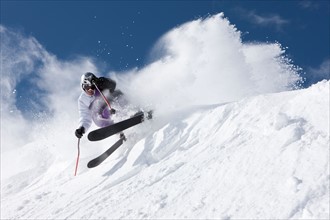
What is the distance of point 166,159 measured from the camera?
316 inches

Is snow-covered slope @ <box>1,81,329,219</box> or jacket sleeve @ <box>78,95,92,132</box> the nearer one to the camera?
snow-covered slope @ <box>1,81,329,219</box>

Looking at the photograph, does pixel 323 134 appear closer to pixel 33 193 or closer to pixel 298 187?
pixel 298 187

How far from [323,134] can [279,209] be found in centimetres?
162

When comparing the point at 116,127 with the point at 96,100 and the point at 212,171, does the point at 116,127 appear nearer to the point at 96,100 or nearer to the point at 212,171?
the point at 96,100

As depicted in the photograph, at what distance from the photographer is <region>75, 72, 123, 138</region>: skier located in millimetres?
10031

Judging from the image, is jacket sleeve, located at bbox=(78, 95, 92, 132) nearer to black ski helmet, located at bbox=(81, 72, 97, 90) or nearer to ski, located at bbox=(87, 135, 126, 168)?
black ski helmet, located at bbox=(81, 72, 97, 90)

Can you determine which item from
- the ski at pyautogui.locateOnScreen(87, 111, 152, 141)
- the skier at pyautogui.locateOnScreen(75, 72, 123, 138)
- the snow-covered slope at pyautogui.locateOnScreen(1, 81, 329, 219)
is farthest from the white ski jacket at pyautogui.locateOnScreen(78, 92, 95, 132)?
the snow-covered slope at pyautogui.locateOnScreen(1, 81, 329, 219)

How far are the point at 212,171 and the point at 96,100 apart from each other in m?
4.71

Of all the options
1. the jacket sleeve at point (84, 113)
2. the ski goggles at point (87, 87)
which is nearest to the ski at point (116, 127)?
the jacket sleeve at point (84, 113)

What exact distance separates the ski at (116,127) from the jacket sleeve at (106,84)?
931 millimetres

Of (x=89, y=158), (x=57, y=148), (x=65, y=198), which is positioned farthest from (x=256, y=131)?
(x=57, y=148)

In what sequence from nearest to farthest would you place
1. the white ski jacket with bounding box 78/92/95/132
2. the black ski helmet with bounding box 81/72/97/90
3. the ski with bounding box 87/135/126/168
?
the ski with bounding box 87/135/126/168, the black ski helmet with bounding box 81/72/97/90, the white ski jacket with bounding box 78/92/95/132

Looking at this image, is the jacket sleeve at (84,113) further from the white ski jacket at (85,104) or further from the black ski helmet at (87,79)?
the black ski helmet at (87,79)

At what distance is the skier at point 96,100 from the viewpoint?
10031 mm
